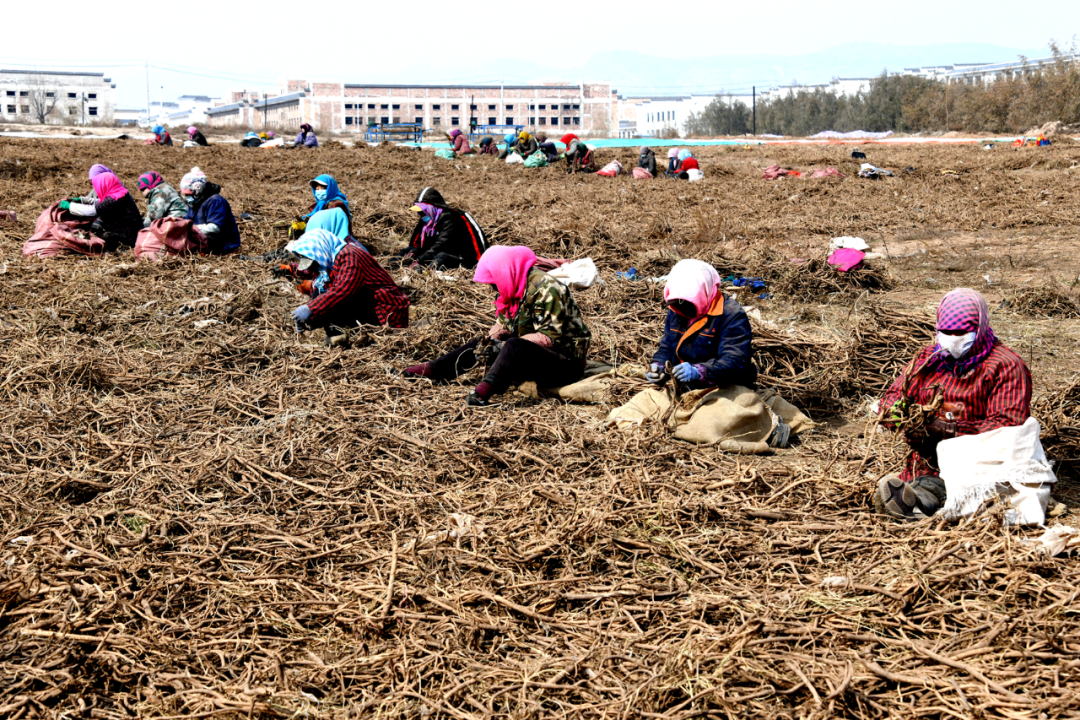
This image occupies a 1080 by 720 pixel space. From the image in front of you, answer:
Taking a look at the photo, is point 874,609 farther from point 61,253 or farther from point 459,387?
point 61,253

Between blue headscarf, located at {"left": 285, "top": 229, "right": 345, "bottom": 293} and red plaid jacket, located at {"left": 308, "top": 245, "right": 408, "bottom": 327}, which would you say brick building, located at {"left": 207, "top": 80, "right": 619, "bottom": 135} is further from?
red plaid jacket, located at {"left": 308, "top": 245, "right": 408, "bottom": 327}

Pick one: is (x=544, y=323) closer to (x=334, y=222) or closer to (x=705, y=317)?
(x=705, y=317)

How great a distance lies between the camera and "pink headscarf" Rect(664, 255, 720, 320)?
14.9ft

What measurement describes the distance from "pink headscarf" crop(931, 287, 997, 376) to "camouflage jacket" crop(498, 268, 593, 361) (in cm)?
216

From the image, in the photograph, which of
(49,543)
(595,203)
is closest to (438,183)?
(595,203)

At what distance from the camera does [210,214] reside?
29.6 feet

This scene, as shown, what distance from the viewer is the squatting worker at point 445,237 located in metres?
8.62

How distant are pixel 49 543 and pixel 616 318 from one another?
13.4 ft

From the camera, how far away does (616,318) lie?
6609 mm

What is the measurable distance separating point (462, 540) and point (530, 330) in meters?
2.01

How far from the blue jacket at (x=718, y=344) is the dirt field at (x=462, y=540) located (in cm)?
41

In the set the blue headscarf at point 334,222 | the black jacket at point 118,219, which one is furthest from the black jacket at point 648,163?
the black jacket at point 118,219

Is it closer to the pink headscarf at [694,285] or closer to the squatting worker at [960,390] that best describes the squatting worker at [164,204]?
the pink headscarf at [694,285]

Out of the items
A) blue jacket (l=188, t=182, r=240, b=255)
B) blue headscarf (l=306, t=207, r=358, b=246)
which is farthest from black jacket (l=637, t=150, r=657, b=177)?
blue headscarf (l=306, t=207, r=358, b=246)
